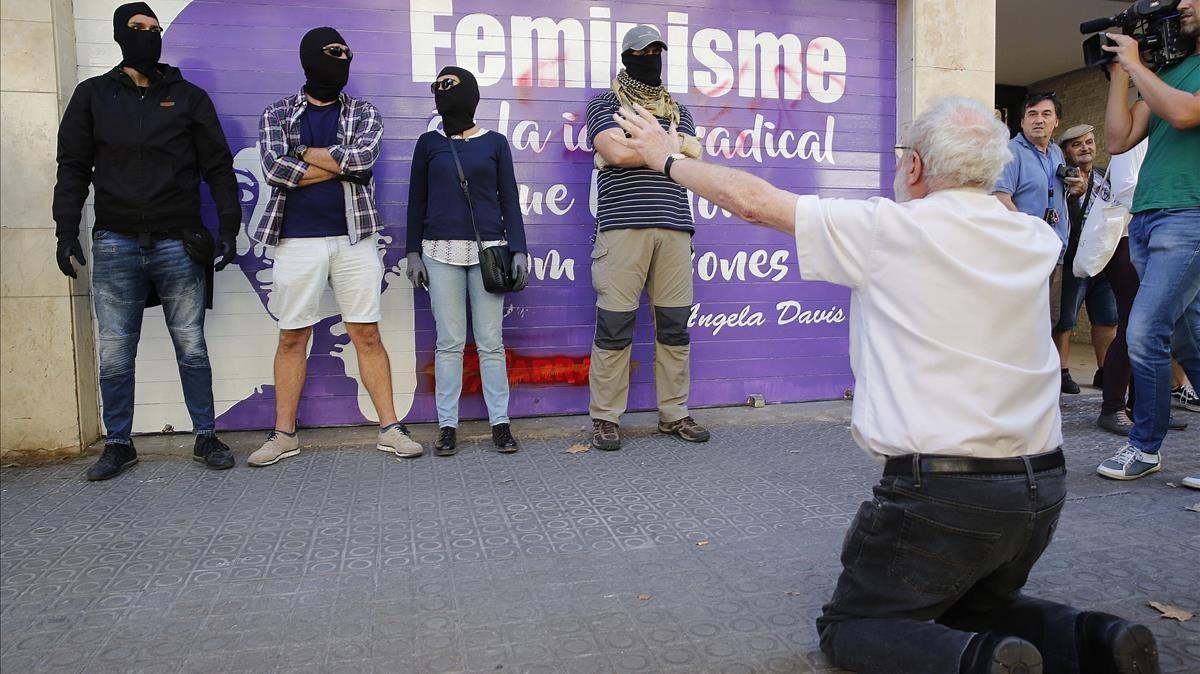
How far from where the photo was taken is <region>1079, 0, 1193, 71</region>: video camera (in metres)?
3.98

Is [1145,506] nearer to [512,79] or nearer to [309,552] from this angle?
[309,552]

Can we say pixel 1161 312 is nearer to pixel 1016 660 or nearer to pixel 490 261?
pixel 1016 660

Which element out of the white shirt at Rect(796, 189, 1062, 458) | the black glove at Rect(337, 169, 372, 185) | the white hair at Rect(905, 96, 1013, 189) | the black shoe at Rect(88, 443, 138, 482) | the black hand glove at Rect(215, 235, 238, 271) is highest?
the black glove at Rect(337, 169, 372, 185)

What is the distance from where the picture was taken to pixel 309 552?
3.32 m

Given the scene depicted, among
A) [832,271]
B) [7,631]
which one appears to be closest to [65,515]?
[7,631]

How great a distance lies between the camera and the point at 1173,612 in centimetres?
273

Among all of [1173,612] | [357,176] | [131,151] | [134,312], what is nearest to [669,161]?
[1173,612]

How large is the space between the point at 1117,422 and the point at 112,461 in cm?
602

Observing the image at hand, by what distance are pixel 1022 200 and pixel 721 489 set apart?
3.28 meters

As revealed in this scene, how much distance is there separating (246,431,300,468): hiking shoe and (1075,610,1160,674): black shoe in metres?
3.98

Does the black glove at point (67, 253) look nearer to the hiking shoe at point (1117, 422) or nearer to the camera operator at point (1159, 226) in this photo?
the camera operator at point (1159, 226)

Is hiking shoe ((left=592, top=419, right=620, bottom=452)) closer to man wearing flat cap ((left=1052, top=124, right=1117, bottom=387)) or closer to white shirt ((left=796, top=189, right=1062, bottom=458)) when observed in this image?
white shirt ((left=796, top=189, right=1062, bottom=458))

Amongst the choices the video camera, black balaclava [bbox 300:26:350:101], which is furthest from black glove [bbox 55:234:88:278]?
the video camera

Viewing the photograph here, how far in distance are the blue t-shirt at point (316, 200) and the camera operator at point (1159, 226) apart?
13.4ft
